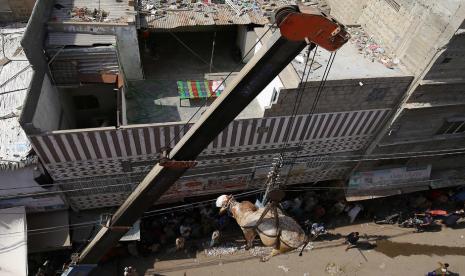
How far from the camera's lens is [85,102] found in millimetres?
12789

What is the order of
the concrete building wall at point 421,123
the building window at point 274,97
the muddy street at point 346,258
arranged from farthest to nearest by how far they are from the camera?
1. the muddy street at point 346,258
2. the concrete building wall at point 421,123
3. the building window at point 274,97

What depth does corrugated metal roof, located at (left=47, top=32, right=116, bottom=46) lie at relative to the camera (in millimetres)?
10563

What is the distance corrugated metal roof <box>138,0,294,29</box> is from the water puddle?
10.4 m

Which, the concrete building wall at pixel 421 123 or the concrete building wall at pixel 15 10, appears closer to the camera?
the concrete building wall at pixel 421 123

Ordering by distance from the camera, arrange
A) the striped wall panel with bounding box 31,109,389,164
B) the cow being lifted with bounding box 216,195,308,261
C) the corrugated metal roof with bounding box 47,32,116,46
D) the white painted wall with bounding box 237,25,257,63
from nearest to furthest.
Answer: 1. the cow being lifted with bounding box 216,195,308,261
2. the striped wall panel with bounding box 31,109,389,164
3. the corrugated metal roof with bounding box 47,32,116,46
4. the white painted wall with bounding box 237,25,257,63

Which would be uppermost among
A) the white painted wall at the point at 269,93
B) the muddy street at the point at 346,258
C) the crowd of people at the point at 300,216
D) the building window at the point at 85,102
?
the white painted wall at the point at 269,93

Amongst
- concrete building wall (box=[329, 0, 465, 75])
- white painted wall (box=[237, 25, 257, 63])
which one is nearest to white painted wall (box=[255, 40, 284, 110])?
white painted wall (box=[237, 25, 257, 63])

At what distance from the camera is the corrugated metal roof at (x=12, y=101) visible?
395 inches

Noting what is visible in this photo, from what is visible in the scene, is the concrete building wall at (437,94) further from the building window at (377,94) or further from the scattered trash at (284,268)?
the scattered trash at (284,268)

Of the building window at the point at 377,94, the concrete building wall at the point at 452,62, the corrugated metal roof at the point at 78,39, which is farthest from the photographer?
the building window at the point at 377,94

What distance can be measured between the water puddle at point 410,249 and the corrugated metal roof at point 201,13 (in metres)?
10.4

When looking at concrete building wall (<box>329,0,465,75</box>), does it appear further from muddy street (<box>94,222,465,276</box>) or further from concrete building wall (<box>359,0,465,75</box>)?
muddy street (<box>94,222,465,276</box>)

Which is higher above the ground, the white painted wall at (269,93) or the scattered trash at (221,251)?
the white painted wall at (269,93)

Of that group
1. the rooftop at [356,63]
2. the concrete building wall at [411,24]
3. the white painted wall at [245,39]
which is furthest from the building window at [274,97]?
the concrete building wall at [411,24]
